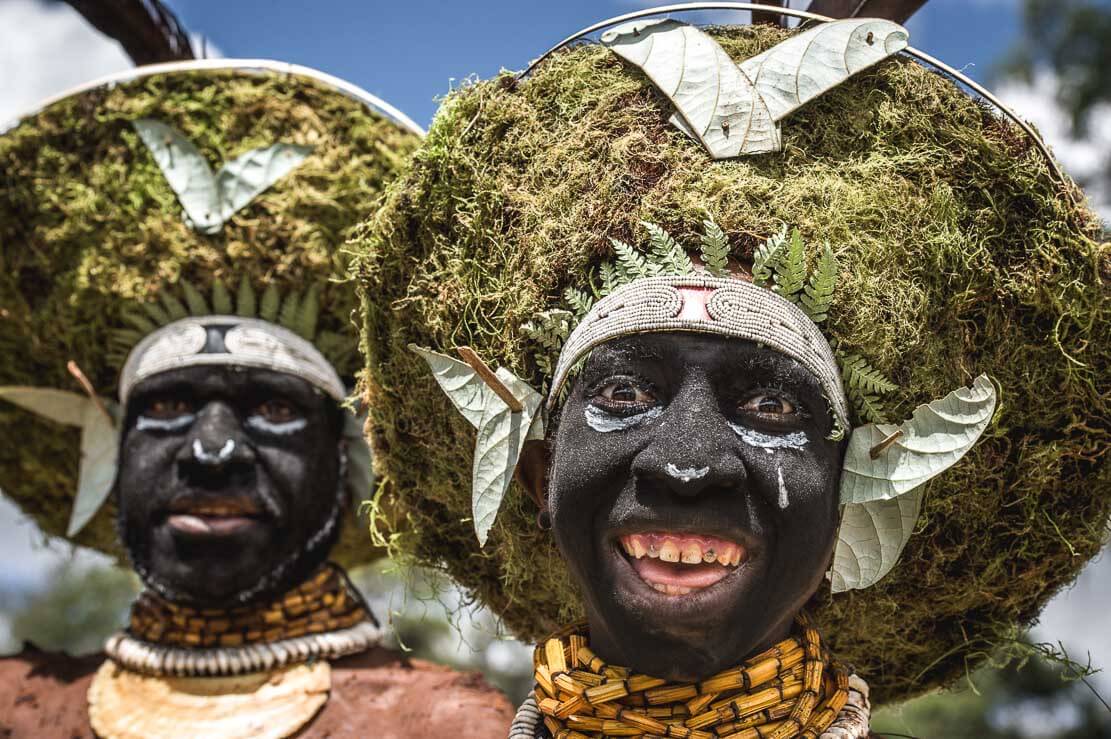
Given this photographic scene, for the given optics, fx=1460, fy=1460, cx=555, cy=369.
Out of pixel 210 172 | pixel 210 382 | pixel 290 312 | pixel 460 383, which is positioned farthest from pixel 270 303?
pixel 460 383

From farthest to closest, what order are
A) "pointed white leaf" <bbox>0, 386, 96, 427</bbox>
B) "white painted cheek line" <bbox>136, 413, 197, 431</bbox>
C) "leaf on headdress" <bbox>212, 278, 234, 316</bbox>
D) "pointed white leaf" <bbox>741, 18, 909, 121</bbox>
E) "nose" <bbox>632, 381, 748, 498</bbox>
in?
"pointed white leaf" <bbox>0, 386, 96, 427</bbox>
"leaf on headdress" <bbox>212, 278, 234, 316</bbox>
"white painted cheek line" <bbox>136, 413, 197, 431</bbox>
"pointed white leaf" <bbox>741, 18, 909, 121</bbox>
"nose" <bbox>632, 381, 748, 498</bbox>

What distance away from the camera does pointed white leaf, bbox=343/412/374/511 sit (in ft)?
15.0

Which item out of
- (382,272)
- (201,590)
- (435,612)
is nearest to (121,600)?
(435,612)

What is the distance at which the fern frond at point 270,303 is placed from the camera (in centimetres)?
447

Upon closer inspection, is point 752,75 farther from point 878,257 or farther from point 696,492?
point 696,492

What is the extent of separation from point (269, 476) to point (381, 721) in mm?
780

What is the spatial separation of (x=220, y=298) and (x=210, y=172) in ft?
1.32

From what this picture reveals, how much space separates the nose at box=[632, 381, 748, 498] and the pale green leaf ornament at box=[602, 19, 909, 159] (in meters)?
0.55

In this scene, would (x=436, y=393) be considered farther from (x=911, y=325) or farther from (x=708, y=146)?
(x=911, y=325)

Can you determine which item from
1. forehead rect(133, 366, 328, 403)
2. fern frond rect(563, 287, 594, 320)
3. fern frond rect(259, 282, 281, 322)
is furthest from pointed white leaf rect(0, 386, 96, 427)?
fern frond rect(563, 287, 594, 320)

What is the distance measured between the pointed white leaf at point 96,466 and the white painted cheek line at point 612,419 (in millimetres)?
2266

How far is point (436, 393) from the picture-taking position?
344 cm

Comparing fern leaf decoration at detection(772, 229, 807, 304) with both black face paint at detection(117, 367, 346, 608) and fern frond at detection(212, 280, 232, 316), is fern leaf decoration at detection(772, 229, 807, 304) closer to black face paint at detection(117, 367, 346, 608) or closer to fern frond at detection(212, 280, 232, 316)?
black face paint at detection(117, 367, 346, 608)

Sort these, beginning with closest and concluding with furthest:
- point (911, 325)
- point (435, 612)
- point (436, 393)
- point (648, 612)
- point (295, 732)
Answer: point (648, 612) → point (911, 325) → point (436, 393) → point (295, 732) → point (435, 612)
